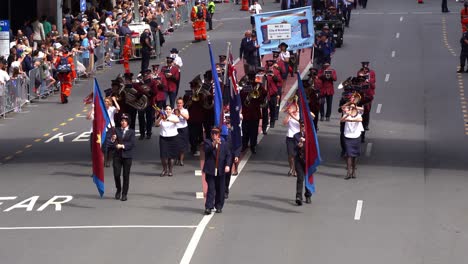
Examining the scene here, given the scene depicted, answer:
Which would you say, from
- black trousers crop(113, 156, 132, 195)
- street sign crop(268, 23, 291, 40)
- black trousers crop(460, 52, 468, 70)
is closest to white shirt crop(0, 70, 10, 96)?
street sign crop(268, 23, 291, 40)

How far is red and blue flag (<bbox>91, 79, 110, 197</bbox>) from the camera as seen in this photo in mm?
27219

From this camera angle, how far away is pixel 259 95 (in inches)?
1305

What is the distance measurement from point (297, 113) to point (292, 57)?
44.9 ft

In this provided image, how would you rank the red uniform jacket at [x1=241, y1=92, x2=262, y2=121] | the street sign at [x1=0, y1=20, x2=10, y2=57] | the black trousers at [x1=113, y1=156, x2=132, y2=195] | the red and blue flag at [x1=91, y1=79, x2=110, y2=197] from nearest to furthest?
the black trousers at [x1=113, y1=156, x2=132, y2=195], the red and blue flag at [x1=91, y1=79, x2=110, y2=197], the red uniform jacket at [x1=241, y1=92, x2=262, y2=121], the street sign at [x1=0, y1=20, x2=10, y2=57]

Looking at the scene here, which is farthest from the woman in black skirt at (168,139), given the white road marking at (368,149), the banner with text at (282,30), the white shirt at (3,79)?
the banner with text at (282,30)

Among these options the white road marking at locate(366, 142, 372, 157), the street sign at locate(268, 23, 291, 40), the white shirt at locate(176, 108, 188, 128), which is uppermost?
the street sign at locate(268, 23, 291, 40)

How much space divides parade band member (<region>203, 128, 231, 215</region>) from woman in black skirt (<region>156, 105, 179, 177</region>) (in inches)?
184

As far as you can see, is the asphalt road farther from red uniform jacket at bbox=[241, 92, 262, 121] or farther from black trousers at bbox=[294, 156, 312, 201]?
red uniform jacket at bbox=[241, 92, 262, 121]

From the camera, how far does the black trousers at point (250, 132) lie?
3300 cm

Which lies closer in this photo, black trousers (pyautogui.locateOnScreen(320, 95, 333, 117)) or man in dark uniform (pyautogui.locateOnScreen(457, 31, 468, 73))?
black trousers (pyautogui.locateOnScreen(320, 95, 333, 117))

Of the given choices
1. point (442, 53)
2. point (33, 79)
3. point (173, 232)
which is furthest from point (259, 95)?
point (442, 53)

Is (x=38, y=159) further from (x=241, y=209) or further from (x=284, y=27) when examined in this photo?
(x=284, y=27)

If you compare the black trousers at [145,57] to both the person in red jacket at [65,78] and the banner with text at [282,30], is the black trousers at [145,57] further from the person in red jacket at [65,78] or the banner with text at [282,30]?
the banner with text at [282,30]

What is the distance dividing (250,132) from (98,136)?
6.10m
